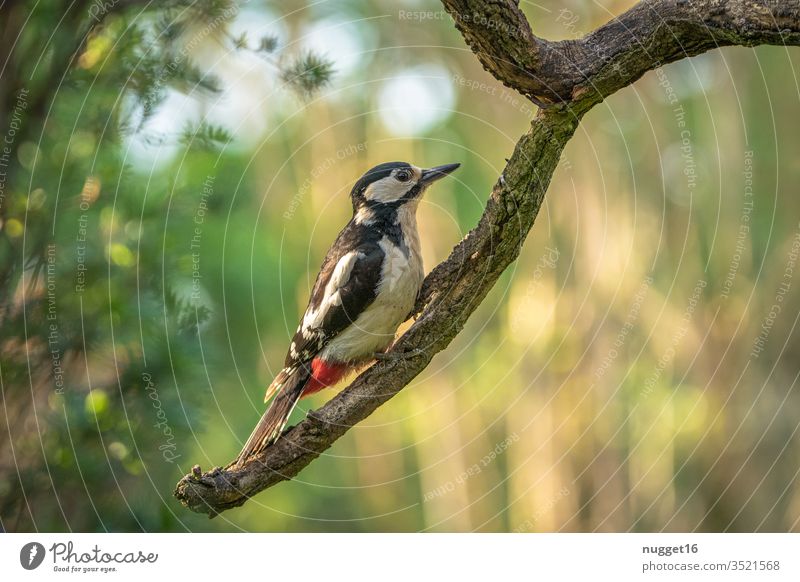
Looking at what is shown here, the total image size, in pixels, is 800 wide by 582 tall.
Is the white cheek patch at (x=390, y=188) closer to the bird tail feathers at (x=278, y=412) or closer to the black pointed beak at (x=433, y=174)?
the black pointed beak at (x=433, y=174)

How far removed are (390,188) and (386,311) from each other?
25.5 inches

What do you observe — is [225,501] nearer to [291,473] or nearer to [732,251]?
[291,473]

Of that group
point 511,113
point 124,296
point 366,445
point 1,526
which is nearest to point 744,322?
point 511,113

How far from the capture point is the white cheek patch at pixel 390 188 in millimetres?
4180

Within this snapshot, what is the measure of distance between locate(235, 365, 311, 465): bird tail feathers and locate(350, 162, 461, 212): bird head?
3.09 feet

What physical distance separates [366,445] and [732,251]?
4.88 m

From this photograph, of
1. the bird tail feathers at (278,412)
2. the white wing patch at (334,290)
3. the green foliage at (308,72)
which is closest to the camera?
the bird tail feathers at (278,412)

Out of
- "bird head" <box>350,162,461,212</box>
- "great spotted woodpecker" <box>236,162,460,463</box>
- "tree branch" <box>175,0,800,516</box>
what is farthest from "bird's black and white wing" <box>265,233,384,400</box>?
"tree branch" <box>175,0,800,516</box>

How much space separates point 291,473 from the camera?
372 cm

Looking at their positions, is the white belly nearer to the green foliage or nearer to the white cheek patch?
the white cheek patch

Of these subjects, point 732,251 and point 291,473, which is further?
point 732,251

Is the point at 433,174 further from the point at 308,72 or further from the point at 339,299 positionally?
the point at 308,72

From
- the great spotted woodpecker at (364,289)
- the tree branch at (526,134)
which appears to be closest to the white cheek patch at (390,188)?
the great spotted woodpecker at (364,289)

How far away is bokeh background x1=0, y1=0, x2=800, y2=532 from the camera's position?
4.37 m
